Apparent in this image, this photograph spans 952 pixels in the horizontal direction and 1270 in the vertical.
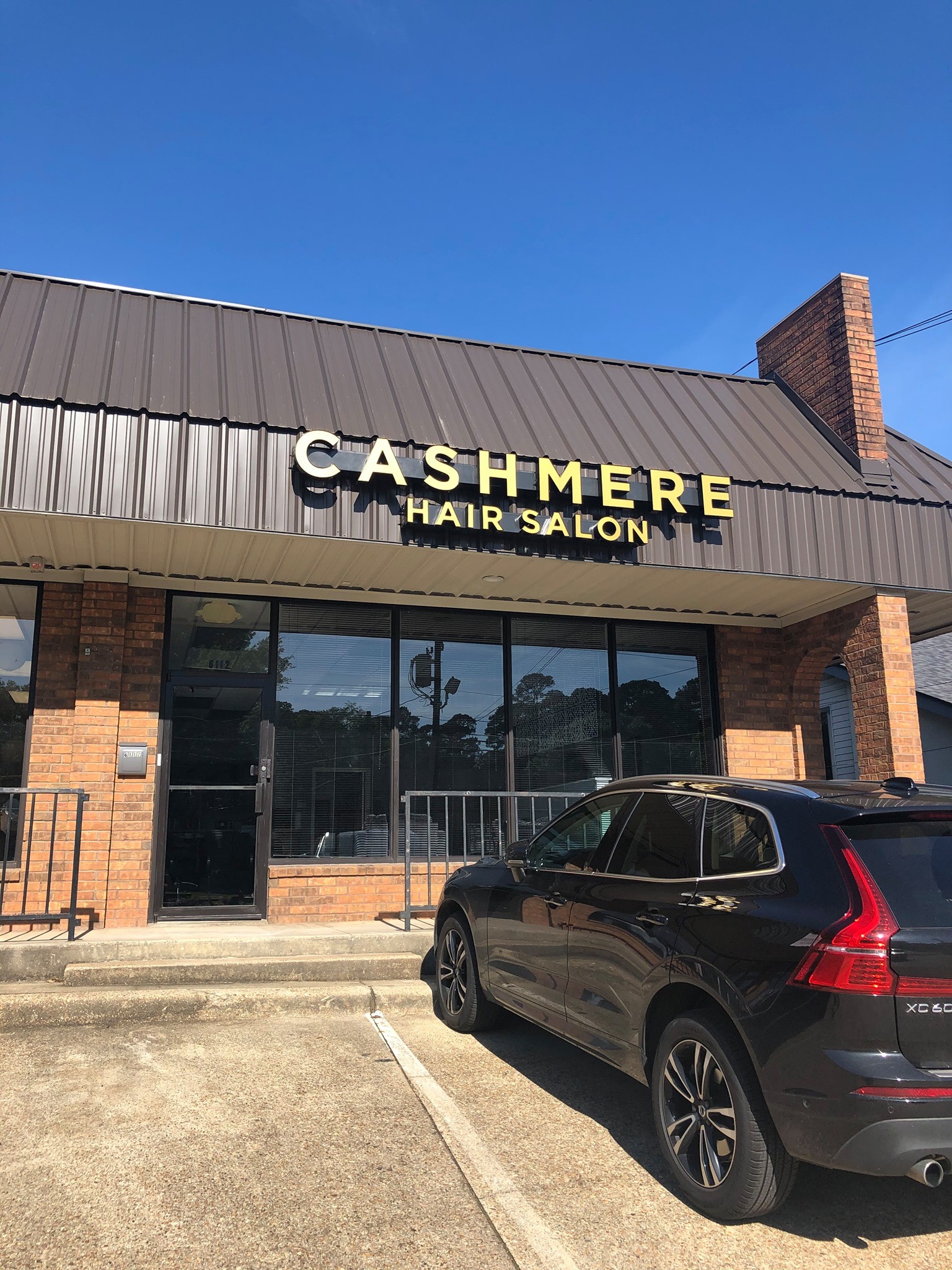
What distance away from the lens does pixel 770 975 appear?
10.9 ft

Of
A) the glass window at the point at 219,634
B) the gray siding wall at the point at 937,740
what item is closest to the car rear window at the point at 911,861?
the glass window at the point at 219,634

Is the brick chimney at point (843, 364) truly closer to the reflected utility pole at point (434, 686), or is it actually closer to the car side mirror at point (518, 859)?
the reflected utility pole at point (434, 686)

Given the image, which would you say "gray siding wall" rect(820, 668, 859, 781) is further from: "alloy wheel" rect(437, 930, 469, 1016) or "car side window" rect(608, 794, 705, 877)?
"car side window" rect(608, 794, 705, 877)

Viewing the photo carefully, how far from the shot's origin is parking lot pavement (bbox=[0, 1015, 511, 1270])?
3316mm

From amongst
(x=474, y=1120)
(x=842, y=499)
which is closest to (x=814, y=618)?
(x=842, y=499)

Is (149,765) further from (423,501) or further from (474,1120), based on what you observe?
(474,1120)

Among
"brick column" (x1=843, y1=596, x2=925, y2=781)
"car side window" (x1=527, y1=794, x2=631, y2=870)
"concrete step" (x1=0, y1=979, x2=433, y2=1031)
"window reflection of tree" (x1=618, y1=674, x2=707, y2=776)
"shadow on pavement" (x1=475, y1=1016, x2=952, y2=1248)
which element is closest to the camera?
"shadow on pavement" (x1=475, y1=1016, x2=952, y2=1248)

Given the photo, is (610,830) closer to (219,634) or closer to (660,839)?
(660,839)

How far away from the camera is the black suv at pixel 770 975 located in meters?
3.06

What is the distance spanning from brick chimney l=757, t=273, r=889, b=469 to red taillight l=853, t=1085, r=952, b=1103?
779cm

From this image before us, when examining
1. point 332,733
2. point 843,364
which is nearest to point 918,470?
point 843,364

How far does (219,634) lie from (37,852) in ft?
8.54

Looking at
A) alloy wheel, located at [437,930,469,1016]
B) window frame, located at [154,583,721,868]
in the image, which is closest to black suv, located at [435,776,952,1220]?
alloy wheel, located at [437,930,469,1016]

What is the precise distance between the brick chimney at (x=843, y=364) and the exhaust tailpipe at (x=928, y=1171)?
25.8ft
